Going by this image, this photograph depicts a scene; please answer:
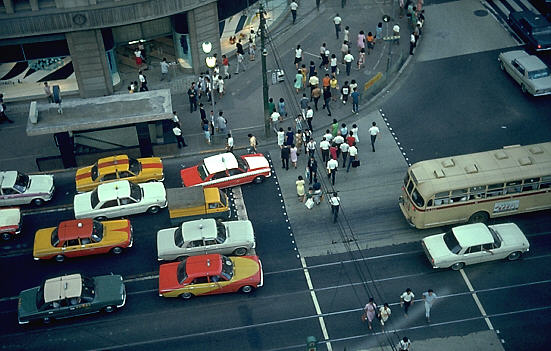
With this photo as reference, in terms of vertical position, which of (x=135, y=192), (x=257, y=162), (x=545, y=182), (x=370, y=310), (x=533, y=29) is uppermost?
(x=533, y=29)

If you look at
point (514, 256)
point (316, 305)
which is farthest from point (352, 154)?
point (514, 256)

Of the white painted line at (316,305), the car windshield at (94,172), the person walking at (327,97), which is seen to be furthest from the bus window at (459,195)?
the car windshield at (94,172)

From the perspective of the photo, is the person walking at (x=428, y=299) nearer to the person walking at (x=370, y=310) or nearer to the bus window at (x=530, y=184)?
the person walking at (x=370, y=310)

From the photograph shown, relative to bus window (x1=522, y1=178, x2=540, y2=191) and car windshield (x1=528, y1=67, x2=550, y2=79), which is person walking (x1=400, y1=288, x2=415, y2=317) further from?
car windshield (x1=528, y1=67, x2=550, y2=79)

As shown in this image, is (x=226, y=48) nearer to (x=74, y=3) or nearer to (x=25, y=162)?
(x=74, y=3)

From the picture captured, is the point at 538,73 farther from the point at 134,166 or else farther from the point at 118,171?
the point at 118,171

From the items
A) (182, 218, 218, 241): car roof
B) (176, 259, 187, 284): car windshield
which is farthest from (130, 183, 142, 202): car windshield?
(176, 259, 187, 284): car windshield

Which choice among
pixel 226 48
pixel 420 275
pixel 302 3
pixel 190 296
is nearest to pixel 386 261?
pixel 420 275
